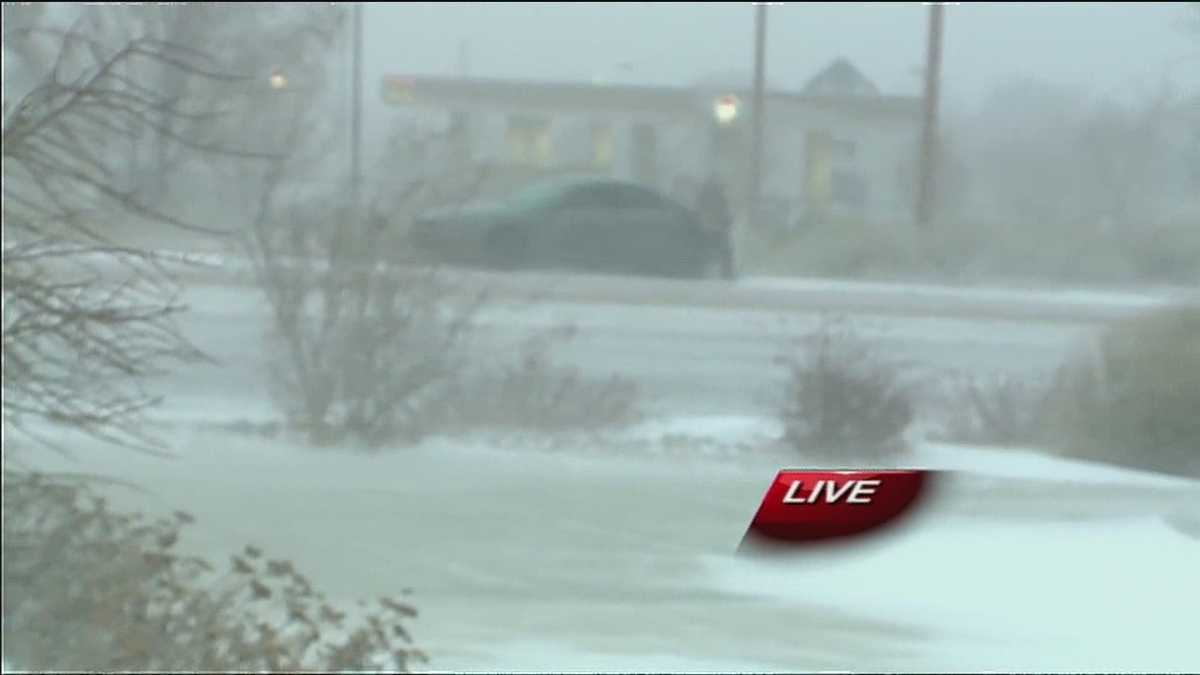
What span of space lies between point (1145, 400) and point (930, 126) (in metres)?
2.31

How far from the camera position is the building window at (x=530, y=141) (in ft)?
15.8

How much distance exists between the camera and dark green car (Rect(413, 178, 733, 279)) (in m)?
5.06

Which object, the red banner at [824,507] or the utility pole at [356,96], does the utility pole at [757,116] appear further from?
the red banner at [824,507]

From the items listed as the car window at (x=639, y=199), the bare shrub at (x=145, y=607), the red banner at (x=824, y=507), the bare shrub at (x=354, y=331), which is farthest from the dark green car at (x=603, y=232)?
the red banner at (x=824, y=507)

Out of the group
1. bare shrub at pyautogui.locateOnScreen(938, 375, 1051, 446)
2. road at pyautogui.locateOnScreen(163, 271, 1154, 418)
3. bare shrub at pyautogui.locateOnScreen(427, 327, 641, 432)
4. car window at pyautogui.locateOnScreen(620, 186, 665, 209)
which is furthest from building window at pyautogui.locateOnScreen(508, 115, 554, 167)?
bare shrub at pyautogui.locateOnScreen(938, 375, 1051, 446)

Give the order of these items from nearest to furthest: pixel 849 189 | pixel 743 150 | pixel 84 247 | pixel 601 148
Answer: pixel 849 189
pixel 601 148
pixel 84 247
pixel 743 150

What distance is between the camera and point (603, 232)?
17.1 ft

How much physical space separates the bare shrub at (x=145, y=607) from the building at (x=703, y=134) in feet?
4.25

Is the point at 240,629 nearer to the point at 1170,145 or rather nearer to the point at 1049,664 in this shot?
the point at 1049,664

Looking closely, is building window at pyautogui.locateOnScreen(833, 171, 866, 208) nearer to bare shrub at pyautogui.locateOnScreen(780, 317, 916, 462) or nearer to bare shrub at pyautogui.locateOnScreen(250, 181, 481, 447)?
bare shrub at pyautogui.locateOnScreen(780, 317, 916, 462)

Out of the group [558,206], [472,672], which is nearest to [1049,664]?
[472,672]

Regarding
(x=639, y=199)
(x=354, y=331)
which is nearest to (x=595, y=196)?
(x=639, y=199)

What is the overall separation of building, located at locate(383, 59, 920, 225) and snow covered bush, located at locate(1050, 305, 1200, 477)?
1449mm

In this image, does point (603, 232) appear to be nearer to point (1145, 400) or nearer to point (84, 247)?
point (84, 247)
